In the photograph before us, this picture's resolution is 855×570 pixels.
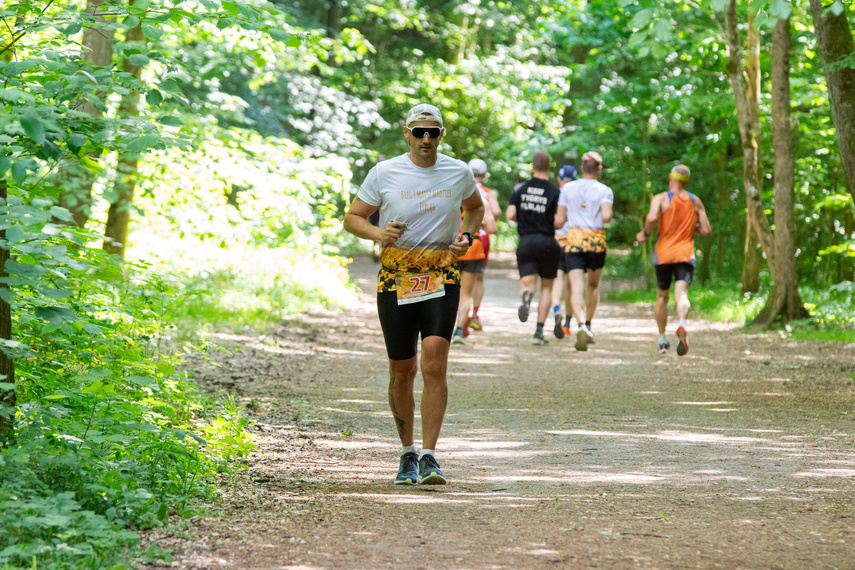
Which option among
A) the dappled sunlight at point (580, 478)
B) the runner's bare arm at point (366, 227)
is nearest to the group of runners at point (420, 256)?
the runner's bare arm at point (366, 227)

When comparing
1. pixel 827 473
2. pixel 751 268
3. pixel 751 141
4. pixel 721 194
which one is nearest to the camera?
pixel 827 473

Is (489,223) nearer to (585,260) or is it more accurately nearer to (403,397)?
(585,260)

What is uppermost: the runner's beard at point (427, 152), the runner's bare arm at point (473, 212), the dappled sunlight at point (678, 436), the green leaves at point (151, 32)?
the green leaves at point (151, 32)

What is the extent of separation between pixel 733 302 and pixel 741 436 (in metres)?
9.89

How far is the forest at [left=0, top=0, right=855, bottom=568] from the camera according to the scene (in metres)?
4.18

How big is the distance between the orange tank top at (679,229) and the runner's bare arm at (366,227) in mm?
6040

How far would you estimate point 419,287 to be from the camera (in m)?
5.27

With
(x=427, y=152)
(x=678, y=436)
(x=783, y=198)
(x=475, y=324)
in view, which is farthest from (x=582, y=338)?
(x=427, y=152)

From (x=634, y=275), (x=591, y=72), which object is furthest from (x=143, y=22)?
(x=634, y=275)

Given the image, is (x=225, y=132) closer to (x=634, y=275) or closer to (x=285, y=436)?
(x=285, y=436)

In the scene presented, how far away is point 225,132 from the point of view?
12.1 metres

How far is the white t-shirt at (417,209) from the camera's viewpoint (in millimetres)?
5258

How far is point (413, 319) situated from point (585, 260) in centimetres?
687

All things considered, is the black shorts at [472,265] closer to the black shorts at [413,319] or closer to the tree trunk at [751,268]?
the tree trunk at [751,268]
